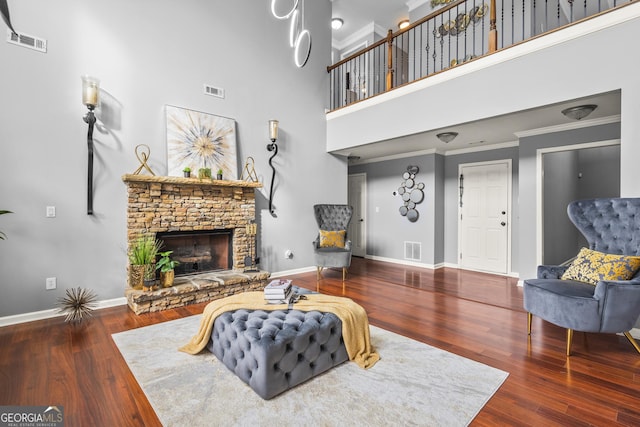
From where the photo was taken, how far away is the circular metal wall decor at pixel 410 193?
6.27 metres

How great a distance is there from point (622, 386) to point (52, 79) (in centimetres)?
563

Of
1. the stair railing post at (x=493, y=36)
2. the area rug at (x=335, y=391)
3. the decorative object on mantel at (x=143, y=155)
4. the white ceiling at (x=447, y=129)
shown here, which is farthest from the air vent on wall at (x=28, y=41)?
the stair railing post at (x=493, y=36)

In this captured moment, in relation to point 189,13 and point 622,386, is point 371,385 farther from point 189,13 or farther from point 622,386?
point 189,13

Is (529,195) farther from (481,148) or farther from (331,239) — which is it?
(331,239)

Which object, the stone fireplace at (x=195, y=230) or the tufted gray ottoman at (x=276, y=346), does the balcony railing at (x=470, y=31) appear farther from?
the tufted gray ottoman at (x=276, y=346)

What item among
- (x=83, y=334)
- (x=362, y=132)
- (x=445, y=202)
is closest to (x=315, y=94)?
(x=362, y=132)

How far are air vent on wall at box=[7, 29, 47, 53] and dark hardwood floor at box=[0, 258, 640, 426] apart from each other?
2.83 meters

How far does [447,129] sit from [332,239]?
7.98 feet

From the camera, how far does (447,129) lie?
14.1ft

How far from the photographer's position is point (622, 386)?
2053 millimetres

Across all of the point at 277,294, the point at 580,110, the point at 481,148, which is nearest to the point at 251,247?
the point at 277,294

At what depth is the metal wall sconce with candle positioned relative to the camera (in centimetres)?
329

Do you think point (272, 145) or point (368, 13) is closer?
point (272, 145)

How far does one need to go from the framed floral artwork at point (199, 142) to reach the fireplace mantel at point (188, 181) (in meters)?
0.22
